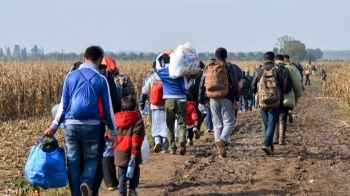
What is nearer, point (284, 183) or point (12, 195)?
point (12, 195)

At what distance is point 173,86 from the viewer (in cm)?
1091

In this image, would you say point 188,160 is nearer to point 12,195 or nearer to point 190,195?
point 190,195

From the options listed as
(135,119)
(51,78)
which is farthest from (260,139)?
(51,78)

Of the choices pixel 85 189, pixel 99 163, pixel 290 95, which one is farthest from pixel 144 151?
pixel 290 95

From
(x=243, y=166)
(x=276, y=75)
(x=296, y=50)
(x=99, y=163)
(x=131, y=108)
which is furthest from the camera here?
(x=296, y=50)

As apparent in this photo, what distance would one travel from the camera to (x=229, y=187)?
28.3 ft

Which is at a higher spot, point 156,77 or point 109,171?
point 156,77

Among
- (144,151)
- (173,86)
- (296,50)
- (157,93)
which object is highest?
(173,86)

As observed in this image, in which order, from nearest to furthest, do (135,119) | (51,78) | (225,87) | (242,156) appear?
(135,119)
(225,87)
(242,156)
(51,78)

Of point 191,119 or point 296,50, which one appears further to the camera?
point 296,50

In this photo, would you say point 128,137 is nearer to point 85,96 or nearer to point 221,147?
point 85,96

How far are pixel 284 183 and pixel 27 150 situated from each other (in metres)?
5.80

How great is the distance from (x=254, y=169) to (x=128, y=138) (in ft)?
10.5

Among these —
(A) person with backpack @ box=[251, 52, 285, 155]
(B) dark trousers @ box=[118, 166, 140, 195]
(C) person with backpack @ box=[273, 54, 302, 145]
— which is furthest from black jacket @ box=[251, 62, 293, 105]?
(B) dark trousers @ box=[118, 166, 140, 195]
